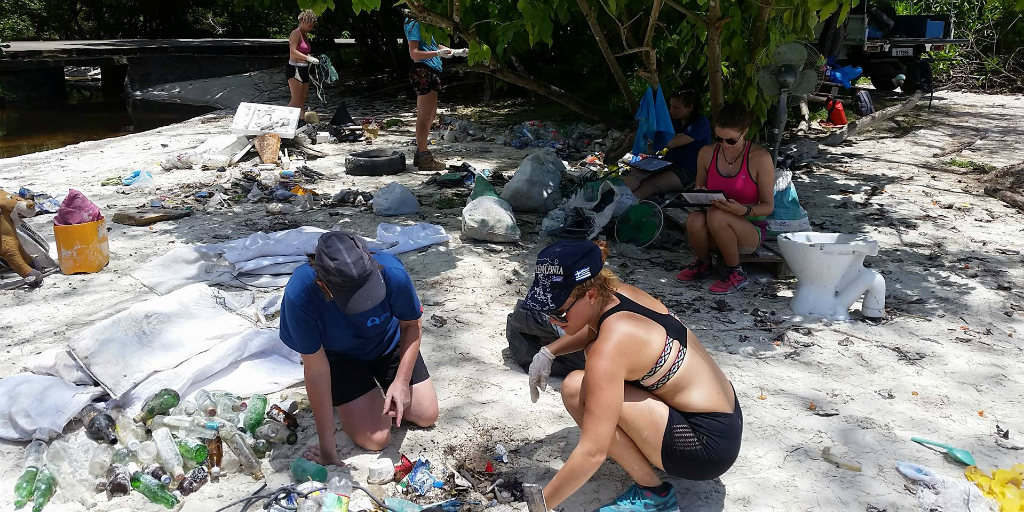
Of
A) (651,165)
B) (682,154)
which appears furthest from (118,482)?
(682,154)

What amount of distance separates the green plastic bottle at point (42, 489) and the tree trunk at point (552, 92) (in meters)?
4.30

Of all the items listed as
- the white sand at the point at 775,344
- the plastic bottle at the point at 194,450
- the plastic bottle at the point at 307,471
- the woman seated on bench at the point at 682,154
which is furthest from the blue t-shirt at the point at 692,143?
the plastic bottle at the point at 194,450

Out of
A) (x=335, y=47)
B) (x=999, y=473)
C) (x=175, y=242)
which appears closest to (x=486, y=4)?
(x=175, y=242)

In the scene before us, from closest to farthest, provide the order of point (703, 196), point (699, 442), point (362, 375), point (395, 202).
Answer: point (699, 442)
point (362, 375)
point (703, 196)
point (395, 202)

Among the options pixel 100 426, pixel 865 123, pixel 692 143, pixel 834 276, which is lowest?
pixel 100 426

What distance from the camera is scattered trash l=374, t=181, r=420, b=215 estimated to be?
6039mm

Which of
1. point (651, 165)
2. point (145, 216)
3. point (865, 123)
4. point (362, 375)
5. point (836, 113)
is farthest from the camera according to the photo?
point (836, 113)

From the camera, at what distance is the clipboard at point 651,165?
558 centimetres

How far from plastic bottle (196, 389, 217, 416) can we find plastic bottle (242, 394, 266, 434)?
0.14 metres

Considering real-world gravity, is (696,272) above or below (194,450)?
above

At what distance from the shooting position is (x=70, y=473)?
2.83 meters

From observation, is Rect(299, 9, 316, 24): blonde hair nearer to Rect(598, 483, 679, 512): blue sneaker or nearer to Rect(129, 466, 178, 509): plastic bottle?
Rect(129, 466, 178, 509): plastic bottle

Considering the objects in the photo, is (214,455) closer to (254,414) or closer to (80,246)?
(254,414)

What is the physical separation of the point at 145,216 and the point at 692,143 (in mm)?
4284
